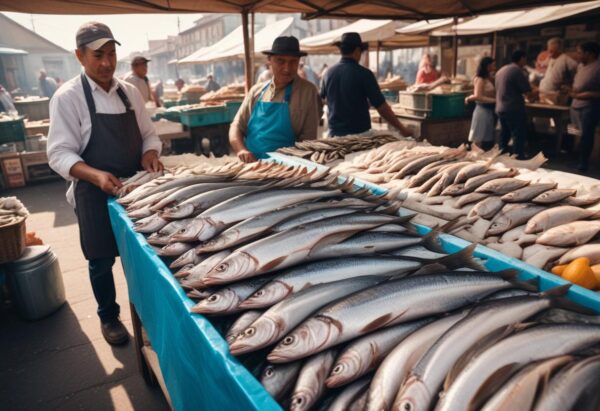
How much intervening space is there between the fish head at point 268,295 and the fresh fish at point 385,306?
0.22 metres

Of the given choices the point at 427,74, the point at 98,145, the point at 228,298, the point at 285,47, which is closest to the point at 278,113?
the point at 285,47

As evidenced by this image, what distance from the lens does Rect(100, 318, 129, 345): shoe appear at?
3797 millimetres

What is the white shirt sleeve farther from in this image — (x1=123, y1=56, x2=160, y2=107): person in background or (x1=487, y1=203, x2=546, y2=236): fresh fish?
(x1=123, y1=56, x2=160, y2=107): person in background

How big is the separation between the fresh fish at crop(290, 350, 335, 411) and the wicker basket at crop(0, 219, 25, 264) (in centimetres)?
373

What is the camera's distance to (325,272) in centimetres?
170

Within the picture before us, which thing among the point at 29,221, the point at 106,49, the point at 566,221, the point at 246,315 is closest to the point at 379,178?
the point at 566,221

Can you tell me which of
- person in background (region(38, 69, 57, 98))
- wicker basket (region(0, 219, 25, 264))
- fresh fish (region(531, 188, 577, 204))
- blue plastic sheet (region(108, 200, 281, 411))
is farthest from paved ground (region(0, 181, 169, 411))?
person in background (region(38, 69, 57, 98))

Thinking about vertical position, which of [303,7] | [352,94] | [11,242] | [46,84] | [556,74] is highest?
[303,7]

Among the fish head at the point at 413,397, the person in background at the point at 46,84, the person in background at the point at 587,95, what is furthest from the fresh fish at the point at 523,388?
the person in background at the point at 46,84

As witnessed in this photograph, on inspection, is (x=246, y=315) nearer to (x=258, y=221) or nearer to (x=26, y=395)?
(x=258, y=221)

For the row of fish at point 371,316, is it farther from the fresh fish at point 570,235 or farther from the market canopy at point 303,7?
the market canopy at point 303,7

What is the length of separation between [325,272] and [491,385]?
2.47 feet

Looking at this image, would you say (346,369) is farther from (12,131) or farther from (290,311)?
(12,131)

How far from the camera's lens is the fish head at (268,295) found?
5.12 feet
